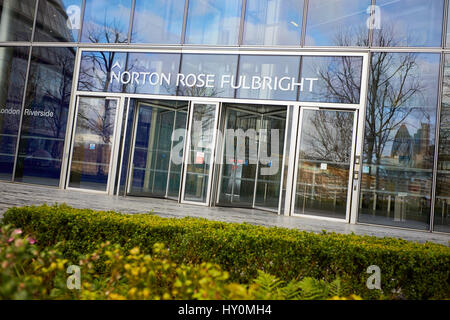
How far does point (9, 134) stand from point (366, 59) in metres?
10.6

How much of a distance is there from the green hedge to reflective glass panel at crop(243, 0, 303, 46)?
23.7ft

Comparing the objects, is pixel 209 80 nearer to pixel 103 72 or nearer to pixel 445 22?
pixel 103 72

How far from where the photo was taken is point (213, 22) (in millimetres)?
10539

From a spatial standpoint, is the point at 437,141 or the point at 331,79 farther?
the point at 331,79

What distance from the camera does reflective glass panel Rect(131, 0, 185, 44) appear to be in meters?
10.7

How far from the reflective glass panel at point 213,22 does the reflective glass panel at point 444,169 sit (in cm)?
537

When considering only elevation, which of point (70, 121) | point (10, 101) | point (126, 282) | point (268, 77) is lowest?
point (126, 282)

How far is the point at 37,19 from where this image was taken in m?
11.7

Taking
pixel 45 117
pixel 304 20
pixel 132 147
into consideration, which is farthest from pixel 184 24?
pixel 45 117

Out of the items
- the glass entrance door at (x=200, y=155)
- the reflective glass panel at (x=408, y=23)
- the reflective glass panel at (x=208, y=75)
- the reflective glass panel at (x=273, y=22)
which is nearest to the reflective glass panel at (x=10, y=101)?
the reflective glass panel at (x=208, y=75)

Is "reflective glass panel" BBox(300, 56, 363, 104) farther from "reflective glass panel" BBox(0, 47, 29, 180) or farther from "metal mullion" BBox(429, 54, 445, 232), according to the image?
"reflective glass panel" BBox(0, 47, 29, 180)

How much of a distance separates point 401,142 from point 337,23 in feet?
11.2

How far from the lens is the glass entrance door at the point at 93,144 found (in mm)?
10828

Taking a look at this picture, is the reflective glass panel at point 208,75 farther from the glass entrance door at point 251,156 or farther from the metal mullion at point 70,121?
the metal mullion at point 70,121
